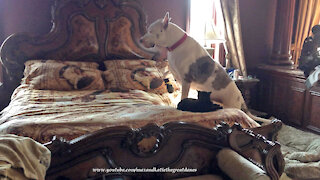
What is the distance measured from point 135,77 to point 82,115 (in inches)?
44.5

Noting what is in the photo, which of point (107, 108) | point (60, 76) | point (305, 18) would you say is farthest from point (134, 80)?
point (305, 18)

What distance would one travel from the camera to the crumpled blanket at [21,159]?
99 cm

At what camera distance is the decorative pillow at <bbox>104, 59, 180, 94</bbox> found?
285 centimetres

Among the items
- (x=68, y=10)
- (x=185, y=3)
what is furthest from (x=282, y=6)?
(x=68, y=10)

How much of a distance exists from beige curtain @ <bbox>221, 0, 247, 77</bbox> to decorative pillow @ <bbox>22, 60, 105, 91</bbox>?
1712mm

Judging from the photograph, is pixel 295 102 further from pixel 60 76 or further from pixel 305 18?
pixel 60 76

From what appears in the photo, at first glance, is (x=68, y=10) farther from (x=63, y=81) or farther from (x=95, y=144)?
(x=95, y=144)

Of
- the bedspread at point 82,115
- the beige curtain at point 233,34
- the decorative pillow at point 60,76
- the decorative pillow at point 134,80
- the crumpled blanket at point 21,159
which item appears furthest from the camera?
the beige curtain at point 233,34

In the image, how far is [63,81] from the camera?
2721 mm

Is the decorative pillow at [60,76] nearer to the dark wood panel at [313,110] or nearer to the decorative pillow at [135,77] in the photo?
the decorative pillow at [135,77]

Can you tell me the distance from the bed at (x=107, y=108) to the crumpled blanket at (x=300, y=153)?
24.5 inches

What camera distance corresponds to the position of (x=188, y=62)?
2.04 m

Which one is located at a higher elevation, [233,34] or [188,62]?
[233,34]

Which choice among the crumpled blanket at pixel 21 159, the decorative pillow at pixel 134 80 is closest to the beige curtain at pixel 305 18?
the decorative pillow at pixel 134 80
